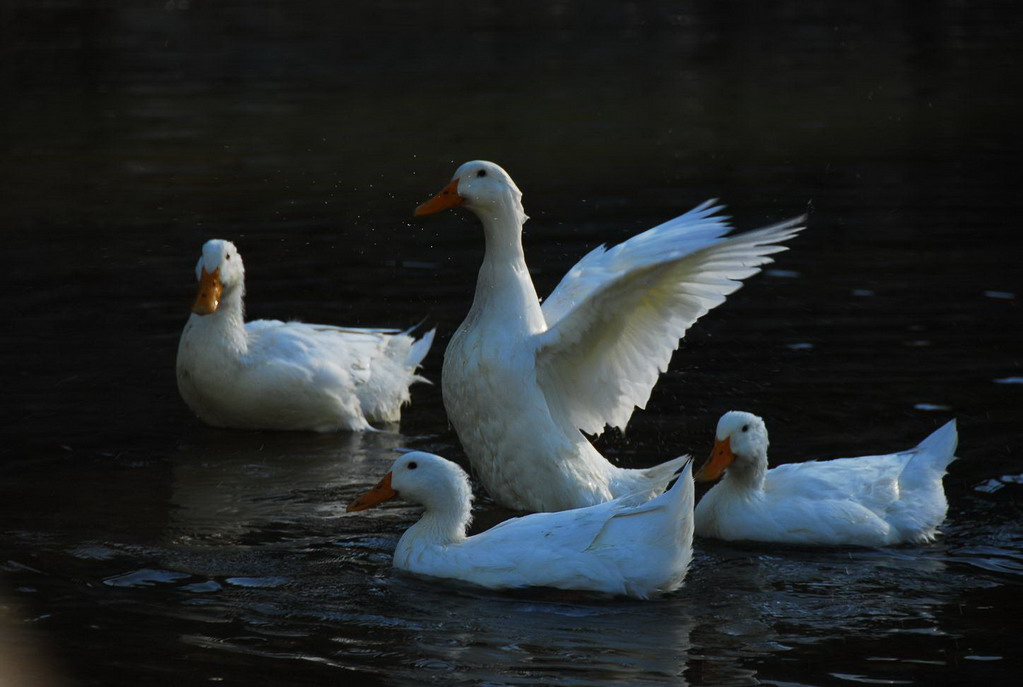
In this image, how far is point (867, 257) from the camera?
44.4ft

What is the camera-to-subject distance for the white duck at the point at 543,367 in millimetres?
8117

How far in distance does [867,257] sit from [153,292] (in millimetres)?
6055

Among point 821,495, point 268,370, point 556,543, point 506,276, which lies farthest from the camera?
point 268,370

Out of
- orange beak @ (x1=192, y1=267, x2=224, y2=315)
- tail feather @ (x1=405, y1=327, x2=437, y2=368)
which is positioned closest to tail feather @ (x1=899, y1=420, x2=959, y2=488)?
tail feather @ (x1=405, y1=327, x2=437, y2=368)

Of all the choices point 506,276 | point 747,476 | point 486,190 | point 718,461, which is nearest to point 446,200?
point 486,190

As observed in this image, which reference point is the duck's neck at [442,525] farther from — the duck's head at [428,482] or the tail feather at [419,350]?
the tail feather at [419,350]

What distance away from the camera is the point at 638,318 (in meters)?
8.19

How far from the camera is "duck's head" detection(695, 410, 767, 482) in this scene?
26.4ft

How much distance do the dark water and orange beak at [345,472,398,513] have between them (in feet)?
0.84

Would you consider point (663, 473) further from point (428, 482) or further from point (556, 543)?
point (428, 482)

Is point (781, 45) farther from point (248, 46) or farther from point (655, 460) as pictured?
point (655, 460)

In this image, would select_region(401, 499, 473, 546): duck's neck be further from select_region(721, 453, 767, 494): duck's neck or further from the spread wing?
select_region(721, 453, 767, 494): duck's neck

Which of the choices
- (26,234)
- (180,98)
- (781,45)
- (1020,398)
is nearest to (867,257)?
(1020,398)

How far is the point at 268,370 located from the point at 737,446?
11.5 ft
